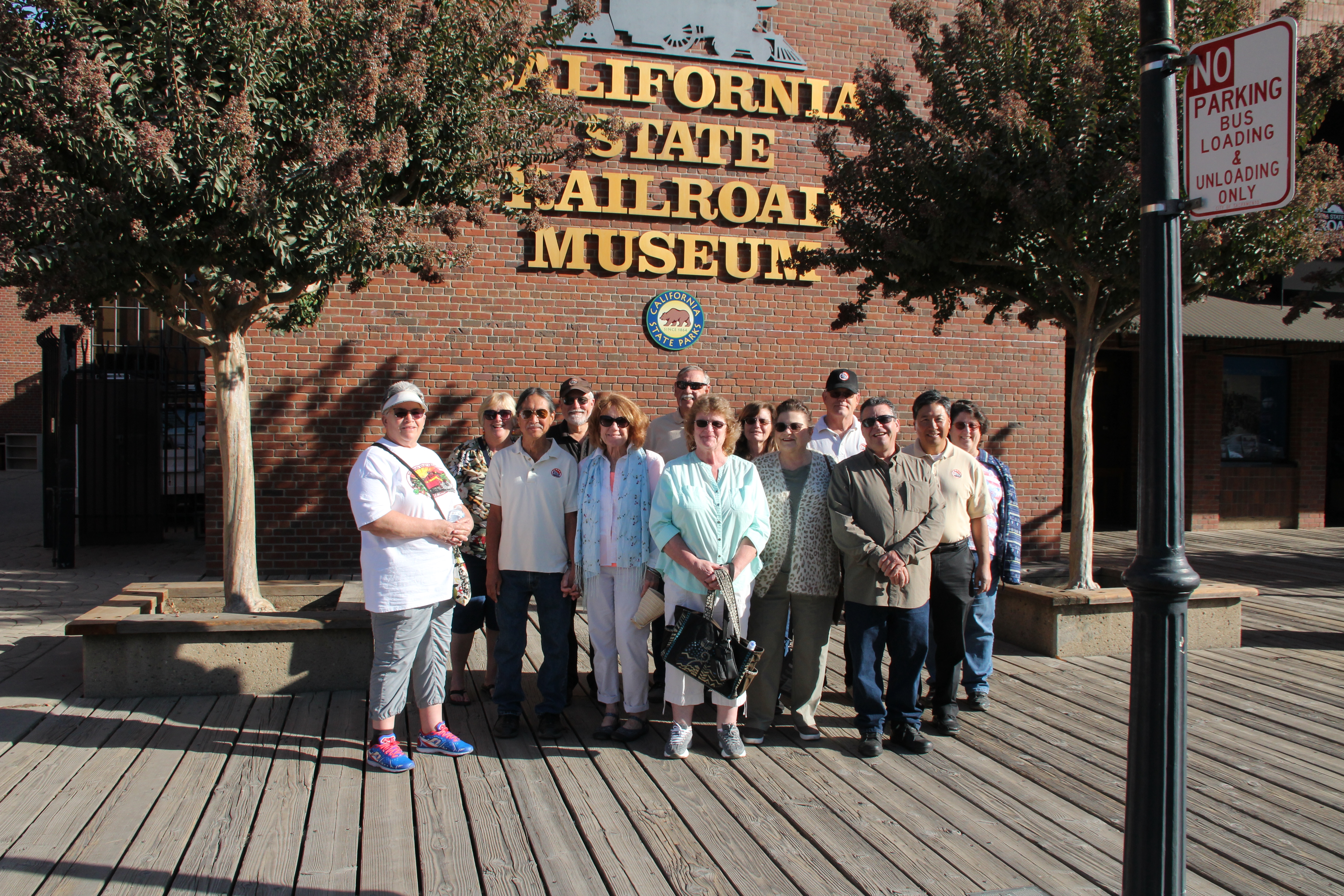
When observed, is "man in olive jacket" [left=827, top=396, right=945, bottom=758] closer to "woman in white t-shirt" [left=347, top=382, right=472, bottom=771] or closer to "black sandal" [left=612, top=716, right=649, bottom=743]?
"black sandal" [left=612, top=716, right=649, bottom=743]

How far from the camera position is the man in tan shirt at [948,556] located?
15.8 ft

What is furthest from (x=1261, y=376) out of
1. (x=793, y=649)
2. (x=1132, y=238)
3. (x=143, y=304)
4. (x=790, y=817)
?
(x=143, y=304)

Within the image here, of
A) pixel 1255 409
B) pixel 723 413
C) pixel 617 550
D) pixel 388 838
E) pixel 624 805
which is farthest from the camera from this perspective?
pixel 1255 409

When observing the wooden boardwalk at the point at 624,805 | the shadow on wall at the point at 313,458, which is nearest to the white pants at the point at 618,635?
the wooden boardwalk at the point at 624,805

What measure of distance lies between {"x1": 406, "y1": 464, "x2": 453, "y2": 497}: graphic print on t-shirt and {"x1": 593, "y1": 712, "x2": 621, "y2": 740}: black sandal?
137 centimetres

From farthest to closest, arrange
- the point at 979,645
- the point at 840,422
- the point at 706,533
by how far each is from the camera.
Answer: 1. the point at 840,422
2. the point at 979,645
3. the point at 706,533

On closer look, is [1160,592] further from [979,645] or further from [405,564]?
[405,564]

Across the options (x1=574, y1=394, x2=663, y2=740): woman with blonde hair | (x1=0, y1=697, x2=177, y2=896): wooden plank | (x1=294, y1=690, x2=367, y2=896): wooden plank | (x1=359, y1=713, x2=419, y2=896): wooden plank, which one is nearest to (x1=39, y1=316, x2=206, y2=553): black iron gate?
(x1=0, y1=697, x2=177, y2=896): wooden plank

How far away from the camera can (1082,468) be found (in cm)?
659

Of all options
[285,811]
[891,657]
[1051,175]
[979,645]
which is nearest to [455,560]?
[285,811]

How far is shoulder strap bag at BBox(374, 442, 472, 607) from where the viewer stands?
4273mm

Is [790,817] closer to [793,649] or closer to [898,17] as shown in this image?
[793,649]

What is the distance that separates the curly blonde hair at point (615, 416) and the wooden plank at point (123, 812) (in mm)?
2436

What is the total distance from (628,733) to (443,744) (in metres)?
0.89
